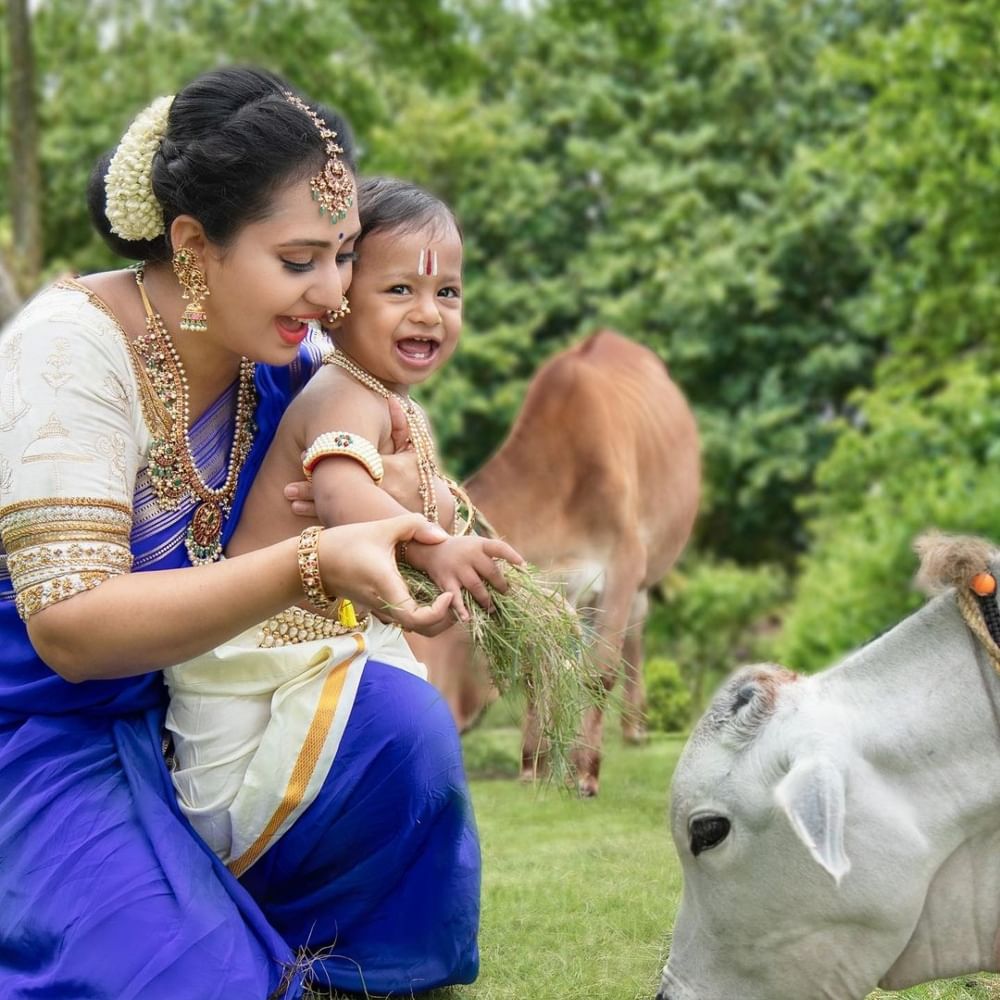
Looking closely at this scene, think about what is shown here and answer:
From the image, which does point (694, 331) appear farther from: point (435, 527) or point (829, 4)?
point (435, 527)

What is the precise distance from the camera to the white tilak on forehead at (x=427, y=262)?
3.30 meters

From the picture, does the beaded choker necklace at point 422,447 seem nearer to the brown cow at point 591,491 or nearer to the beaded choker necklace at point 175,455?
the beaded choker necklace at point 175,455

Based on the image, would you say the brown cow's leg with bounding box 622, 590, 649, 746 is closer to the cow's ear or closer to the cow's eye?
the cow's eye

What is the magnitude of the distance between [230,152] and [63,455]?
26.2 inches

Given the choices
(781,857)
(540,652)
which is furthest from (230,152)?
(781,857)

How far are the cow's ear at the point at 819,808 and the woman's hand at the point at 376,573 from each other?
68cm

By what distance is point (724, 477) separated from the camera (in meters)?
16.5

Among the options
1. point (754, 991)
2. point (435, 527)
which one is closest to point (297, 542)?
point (435, 527)

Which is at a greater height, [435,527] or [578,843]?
[435,527]

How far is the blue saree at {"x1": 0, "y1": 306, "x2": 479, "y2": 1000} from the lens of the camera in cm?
280

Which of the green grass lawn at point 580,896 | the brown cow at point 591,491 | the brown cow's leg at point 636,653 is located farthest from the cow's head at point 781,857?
the brown cow at point 591,491

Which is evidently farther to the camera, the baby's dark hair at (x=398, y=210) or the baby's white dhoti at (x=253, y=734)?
the baby's dark hair at (x=398, y=210)

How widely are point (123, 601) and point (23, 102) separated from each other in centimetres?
1116

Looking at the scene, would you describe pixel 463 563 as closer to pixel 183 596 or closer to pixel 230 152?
pixel 183 596
